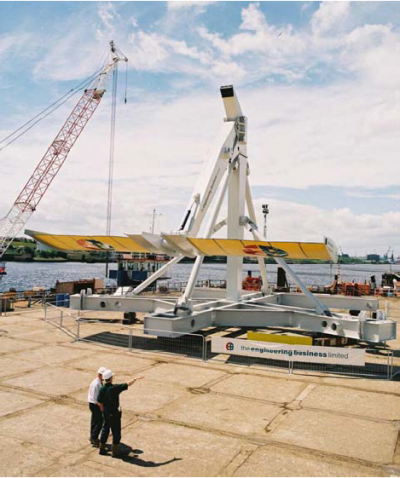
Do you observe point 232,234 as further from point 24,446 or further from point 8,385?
point 24,446

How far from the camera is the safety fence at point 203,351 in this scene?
1479 centimetres

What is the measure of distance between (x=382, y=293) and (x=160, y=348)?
3302cm

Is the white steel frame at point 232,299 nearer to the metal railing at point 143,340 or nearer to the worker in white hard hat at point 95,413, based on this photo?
the metal railing at point 143,340

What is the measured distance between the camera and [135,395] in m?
11.8

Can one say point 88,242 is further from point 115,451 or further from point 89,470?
point 89,470

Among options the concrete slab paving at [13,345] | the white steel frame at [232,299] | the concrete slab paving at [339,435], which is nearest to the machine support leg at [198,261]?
the white steel frame at [232,299]

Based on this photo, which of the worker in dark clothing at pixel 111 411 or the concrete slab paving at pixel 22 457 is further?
the worker in dark clothing at pixel 111 411

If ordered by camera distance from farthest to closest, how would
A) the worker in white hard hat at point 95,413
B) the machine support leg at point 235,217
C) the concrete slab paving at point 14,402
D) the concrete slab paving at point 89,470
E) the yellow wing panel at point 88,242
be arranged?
the machine support leg at point 235,217 < the yellow wing panel at point 88,242 < the concrete slab paving at point 14,402 < the worker in white hard hat at point 95,413 < the concrete slab paving at point 89,470

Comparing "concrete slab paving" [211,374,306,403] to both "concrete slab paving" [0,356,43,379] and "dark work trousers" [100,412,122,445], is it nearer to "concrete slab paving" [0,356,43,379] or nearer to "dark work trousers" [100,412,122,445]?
"dark work trousers" [100,412,122,445]

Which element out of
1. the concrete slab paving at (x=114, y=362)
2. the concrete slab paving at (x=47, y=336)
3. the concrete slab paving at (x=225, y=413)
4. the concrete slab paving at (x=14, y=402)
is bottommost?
the concrete slab paving at (x=14, y=402)

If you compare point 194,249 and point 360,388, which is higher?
point 194,249

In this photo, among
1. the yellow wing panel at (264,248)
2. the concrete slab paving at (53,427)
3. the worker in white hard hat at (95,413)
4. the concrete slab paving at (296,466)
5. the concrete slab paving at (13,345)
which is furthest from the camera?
the concrete slab paving at (13,345)

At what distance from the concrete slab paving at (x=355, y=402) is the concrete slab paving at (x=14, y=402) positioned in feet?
22.3

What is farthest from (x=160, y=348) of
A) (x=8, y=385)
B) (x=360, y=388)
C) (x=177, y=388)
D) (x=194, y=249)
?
(x=360, y=388)
